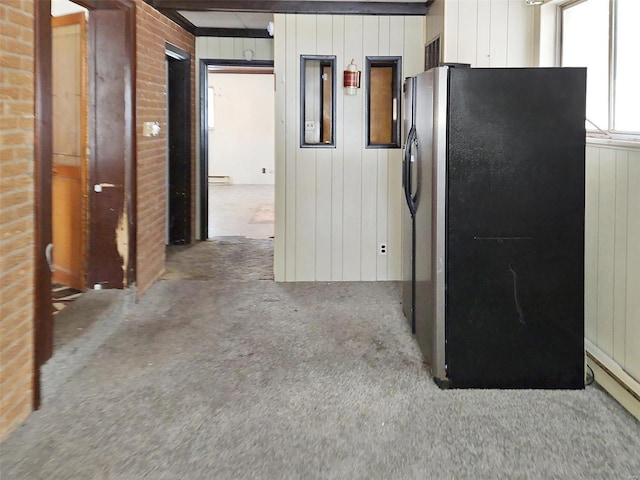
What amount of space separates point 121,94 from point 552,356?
3.31 m

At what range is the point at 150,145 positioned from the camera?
16.1 ft

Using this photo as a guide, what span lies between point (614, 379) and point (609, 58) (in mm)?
1592

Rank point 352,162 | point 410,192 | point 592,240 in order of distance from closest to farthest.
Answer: point 592,240, point 410,192, point 352,162

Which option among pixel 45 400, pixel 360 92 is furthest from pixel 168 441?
pixel 360 92

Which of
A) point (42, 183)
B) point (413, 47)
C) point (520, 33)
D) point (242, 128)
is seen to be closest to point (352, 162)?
point (413, 47)

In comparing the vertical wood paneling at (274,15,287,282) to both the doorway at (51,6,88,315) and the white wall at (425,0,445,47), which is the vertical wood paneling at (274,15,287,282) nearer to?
the white wall at (425,0,445,47)

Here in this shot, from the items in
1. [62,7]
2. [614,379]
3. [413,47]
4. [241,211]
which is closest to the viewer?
[614,379]

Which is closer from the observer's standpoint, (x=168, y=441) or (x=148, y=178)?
(x=168, y=441)

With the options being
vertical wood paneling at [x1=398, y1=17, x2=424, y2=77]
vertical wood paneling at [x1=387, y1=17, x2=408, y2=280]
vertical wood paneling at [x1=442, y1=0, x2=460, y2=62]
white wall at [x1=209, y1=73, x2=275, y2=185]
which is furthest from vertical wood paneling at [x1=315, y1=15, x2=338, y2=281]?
white wall at [x1=209, y1=73, x2=275, y2=185]

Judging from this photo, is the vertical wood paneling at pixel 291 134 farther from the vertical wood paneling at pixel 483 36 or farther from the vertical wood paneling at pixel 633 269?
the vertical wood paneling at pixel 633 269

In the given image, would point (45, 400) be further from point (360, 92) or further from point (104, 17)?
point (360, 92)

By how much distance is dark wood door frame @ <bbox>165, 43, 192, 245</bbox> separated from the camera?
6609mm

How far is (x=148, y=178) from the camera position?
4.84 metres

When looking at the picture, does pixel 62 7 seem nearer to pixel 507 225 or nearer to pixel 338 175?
pixel 338 175
